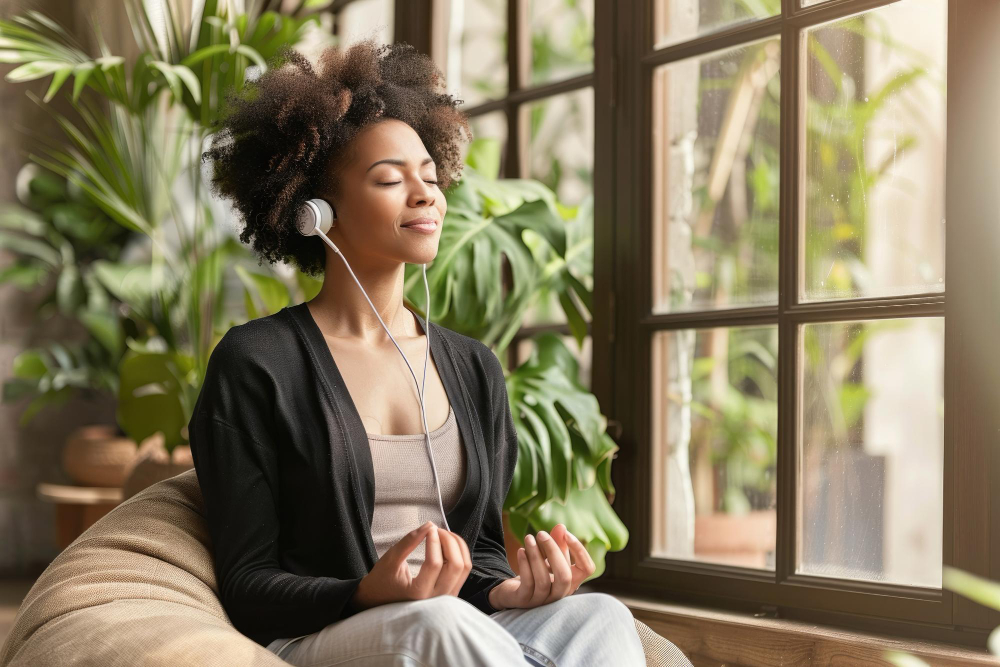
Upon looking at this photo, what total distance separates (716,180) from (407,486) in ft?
3.64

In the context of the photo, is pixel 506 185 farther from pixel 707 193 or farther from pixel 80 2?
pixel 80 2

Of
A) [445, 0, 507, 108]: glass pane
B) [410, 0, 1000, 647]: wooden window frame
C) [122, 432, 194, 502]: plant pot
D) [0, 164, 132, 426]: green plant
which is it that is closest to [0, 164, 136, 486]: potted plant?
[0, 164, 132, 426]: green plant

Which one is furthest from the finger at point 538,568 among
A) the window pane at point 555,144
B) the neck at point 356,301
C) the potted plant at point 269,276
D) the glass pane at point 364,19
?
the glass pane at point 364,19

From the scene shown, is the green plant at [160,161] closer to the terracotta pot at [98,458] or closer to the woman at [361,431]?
Result: the terracotta pot at [98,458]

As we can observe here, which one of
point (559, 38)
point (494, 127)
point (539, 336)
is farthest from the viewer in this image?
point (494, 127)

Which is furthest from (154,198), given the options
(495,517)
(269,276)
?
(495,517)

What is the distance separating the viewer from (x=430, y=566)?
1123 mm

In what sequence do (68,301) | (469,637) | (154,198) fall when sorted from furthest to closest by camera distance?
(68,301)
(154,198)
(469,637)

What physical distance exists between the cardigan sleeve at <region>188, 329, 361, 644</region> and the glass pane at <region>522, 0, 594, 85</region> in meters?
1.42

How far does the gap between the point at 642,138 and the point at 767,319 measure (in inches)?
20.4

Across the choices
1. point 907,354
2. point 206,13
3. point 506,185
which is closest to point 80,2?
point 206,13

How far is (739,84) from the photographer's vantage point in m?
2.08

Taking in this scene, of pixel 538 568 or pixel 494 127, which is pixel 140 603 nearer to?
pixel 538 568

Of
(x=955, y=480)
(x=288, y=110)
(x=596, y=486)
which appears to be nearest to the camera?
(x=288, y=110)
